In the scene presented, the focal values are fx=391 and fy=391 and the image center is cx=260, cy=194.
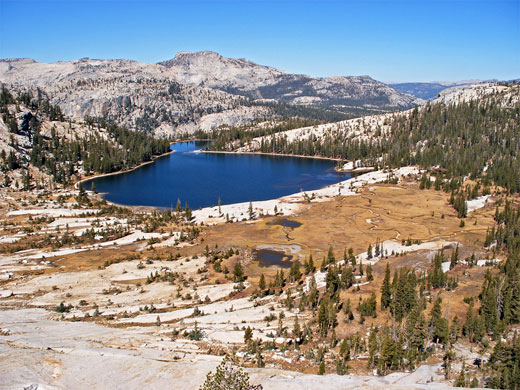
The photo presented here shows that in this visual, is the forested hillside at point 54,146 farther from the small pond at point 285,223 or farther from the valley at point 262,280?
the small pond at point 285,223

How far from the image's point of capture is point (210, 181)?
5645 inches

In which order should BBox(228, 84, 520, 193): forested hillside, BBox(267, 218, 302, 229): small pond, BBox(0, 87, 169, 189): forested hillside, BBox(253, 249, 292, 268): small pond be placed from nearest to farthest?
BBox(253, 249, 292, 268): small pond → BBox(267, 218, 302, 229): small pond → BBox(0, 87, 169, 189): forested hillside → BBox(228, 84, 520, 193): forested hillside

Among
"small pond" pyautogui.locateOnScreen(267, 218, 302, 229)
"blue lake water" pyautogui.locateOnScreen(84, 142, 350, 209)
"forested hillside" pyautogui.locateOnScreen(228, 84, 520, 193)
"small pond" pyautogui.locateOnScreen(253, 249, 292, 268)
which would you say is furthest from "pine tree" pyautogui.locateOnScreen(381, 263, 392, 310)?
"forested hillside" pyautogui.locateOnScreen(228, 84, 520, 193)

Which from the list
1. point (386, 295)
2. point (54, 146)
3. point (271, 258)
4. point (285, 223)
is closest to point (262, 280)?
point (271, 258)

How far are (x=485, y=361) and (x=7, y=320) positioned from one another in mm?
45351

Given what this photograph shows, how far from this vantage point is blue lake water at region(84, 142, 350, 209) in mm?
117031

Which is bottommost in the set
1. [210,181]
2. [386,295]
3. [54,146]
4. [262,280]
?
[262,280]

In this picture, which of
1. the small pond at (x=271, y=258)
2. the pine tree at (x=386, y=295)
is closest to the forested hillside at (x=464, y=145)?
the small pond at (x=271, y=258)

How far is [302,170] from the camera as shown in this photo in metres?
172

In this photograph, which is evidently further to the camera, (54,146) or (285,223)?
(54,146)

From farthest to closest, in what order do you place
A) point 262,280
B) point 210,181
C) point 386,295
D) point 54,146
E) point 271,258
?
point 54,146 < point 210,181 < point 271,258 < point 262,280 < point 386,295

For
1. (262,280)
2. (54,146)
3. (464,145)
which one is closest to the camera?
(262,280)

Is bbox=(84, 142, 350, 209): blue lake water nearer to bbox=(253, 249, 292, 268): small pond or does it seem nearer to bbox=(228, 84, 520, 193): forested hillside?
bbox=(228, 84, 520, 193): forested hillside

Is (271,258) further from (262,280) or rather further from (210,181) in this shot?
(210,181)
